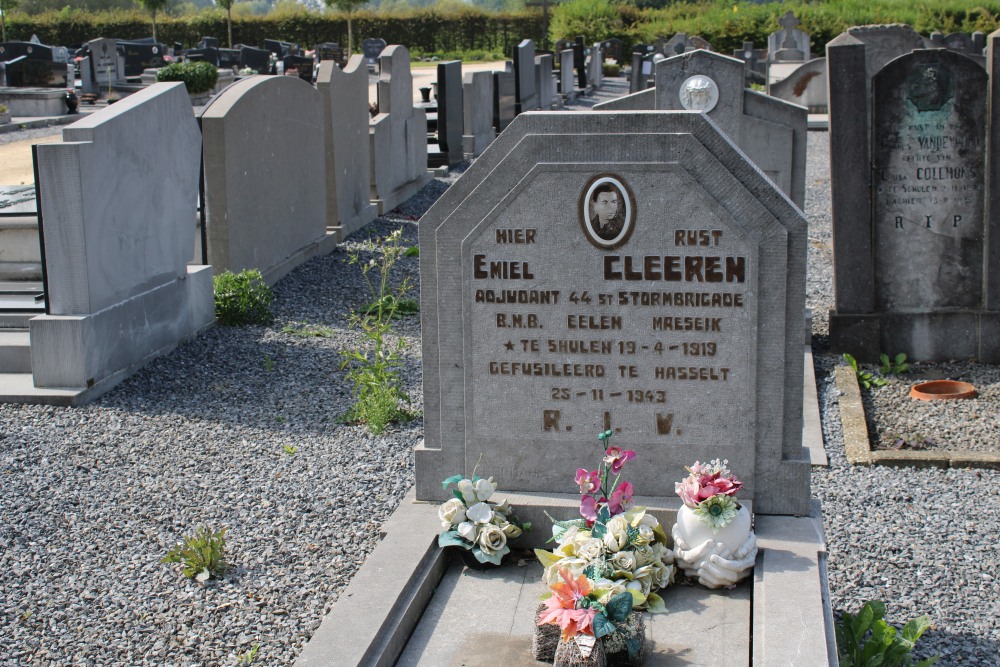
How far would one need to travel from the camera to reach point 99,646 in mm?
3930

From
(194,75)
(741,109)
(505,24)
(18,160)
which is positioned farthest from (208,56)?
(741,109)

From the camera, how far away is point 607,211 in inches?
167

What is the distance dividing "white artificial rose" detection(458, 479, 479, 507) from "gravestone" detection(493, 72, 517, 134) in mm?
15378

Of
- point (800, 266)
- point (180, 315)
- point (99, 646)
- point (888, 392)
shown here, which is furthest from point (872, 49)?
point (99, 646)

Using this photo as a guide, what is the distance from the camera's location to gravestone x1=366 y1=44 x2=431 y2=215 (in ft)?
43.7

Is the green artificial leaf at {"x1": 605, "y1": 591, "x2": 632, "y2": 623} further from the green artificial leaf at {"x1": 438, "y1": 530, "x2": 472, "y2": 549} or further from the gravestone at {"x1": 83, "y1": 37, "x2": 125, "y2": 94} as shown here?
the gravestone at {"x1": 83, "y1": 37, "x2": 125, "y2": 94}

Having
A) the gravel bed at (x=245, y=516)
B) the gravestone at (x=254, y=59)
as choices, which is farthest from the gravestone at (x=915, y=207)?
the gravestone at (x=254, y=59)

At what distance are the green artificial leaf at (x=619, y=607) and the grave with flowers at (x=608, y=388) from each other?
30 cm

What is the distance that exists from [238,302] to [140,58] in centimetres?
2616

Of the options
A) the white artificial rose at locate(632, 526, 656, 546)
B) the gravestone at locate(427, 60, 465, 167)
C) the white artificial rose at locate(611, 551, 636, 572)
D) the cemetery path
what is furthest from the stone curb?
the gravestone at locate(427, 60, 465, 167)

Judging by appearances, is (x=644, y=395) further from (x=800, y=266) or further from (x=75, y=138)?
(x=75, y=138)

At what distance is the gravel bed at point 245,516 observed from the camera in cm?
405

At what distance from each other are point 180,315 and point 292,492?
9.34ft

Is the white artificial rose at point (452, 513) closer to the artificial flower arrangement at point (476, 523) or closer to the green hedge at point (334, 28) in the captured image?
the artificial flower arrangement at point (476, 523)
